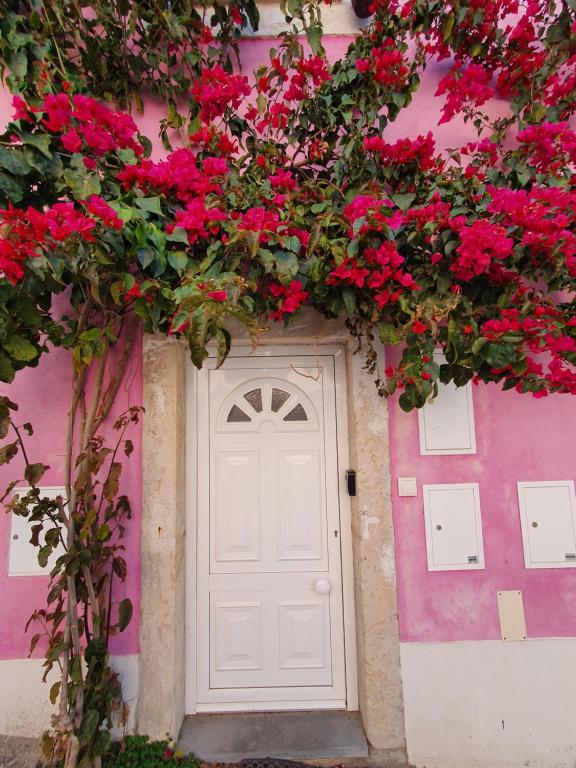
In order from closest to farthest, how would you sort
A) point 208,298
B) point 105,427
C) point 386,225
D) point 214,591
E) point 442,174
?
point 208,298 → point 386,225 → point 442,174 → point 105,427 → point 214,591

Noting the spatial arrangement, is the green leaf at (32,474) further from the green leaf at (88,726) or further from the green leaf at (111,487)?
the green leaf at (88,726)

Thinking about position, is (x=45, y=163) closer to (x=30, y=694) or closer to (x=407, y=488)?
(x=407, y=488)

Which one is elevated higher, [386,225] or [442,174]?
[442,174]

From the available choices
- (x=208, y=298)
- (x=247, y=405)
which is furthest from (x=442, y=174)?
(x=247, y=405)

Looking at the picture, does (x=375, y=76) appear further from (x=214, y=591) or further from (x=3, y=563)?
(x=3, y=563)

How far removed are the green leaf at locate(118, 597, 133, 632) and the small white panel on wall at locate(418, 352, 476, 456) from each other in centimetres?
174

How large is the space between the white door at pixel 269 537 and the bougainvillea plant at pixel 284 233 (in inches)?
19.5

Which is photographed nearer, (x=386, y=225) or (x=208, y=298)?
(x=208, y=298)

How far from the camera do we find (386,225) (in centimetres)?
182

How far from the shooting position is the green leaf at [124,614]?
2117 mm

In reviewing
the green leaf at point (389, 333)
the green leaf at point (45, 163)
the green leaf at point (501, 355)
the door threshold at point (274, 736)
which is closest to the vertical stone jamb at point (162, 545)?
the door threshold at point (274, 736)

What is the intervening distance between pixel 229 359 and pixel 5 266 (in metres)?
1.34

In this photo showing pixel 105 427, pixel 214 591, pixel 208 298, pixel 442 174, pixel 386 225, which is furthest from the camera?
pixel 214 591

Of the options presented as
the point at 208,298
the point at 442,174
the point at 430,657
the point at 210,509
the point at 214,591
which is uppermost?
the point at 442,174
